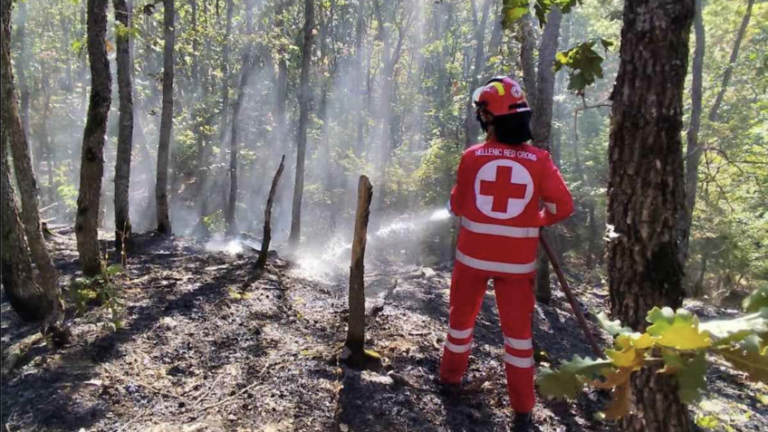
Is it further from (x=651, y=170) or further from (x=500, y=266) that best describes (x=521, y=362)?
(x=651, y=170)

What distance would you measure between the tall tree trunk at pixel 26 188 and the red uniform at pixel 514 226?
134 inches

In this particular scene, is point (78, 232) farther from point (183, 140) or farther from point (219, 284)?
point (183, 140)

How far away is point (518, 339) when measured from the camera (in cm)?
347

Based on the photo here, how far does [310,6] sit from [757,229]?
12.8 meters

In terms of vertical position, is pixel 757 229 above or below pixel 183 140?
below

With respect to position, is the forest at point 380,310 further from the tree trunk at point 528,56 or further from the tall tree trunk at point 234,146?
the tall tree trunk at point 234,146

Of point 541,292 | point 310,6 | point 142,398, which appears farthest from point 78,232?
point 310,6

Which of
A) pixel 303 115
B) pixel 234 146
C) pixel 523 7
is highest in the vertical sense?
pixel 523 7

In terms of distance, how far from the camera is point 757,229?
461 inches

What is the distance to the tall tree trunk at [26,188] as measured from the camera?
11.9ft

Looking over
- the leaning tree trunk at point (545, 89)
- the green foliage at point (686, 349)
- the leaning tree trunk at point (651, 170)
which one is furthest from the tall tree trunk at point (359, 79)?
the green foliage at point (686, 349)

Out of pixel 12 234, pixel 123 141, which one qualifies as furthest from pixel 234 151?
pixel 12 234

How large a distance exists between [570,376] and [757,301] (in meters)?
0.45

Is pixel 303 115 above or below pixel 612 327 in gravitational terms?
above
